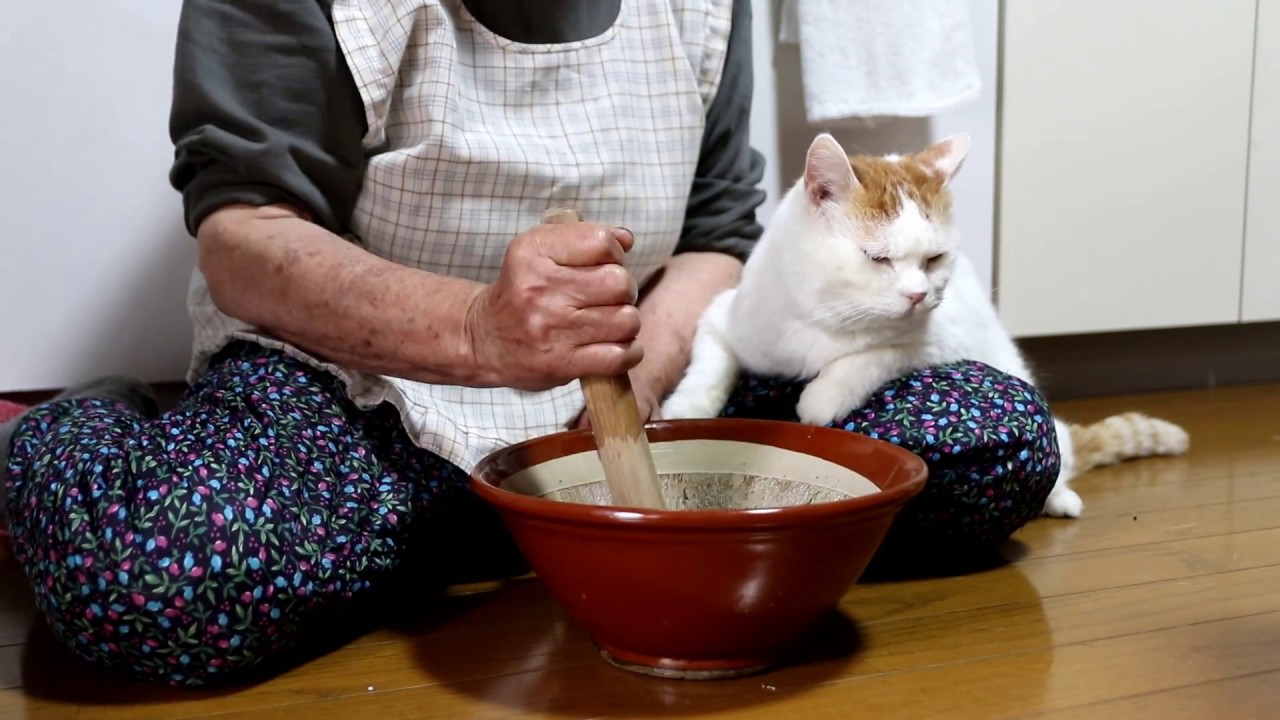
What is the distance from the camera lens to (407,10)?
1.01m

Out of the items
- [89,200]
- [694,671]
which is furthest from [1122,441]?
[89,200]

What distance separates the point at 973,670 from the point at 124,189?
1218 mm

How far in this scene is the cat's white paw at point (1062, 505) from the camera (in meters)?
1.27

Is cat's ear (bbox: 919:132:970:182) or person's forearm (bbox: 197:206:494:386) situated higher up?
cat's ear (bbox: 919:132:970:182)

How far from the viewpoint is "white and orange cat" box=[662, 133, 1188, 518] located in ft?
3.29

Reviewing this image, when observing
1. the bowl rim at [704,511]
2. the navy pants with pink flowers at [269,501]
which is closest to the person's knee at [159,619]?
the navy pants with pink flowers at [269,501]


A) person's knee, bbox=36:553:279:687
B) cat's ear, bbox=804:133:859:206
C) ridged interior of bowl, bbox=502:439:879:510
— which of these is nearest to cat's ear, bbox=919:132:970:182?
cat's ear, bbox=804:133:859:206

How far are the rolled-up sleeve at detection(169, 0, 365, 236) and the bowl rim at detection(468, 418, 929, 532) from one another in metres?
0.33

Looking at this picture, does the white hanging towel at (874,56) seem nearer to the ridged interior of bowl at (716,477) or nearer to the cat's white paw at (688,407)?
the cat's white paw at (688,407)

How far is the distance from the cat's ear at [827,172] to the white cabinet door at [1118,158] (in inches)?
32.4

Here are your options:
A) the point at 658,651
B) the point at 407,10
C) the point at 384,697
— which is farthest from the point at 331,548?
the point at 407,10

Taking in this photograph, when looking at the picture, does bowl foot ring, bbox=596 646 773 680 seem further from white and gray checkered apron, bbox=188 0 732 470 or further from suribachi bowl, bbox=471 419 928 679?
white and gray checkered apron, bbox=188 0 732 470

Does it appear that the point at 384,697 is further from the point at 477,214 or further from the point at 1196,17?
the point at 1196,17

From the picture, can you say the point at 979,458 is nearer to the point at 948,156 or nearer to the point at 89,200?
the point at 948,156
